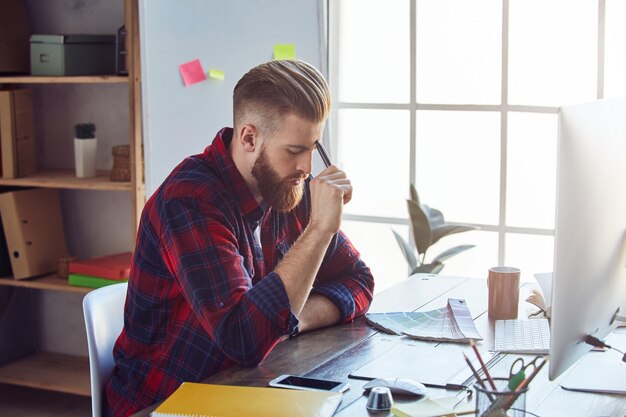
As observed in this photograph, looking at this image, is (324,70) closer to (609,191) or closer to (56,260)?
(56,260)

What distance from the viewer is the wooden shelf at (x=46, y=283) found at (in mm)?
3512

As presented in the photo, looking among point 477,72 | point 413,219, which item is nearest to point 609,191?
point 413,219

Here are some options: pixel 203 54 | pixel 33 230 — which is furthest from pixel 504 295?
pixel 33 230

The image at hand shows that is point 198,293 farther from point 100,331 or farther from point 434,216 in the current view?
point 434,216

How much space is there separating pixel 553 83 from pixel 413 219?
70 cm

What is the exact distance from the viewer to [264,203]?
2.00 meters

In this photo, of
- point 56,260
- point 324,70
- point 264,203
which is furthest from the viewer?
point 56,260

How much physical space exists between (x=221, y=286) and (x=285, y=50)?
1.82 metres

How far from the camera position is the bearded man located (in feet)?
5.75

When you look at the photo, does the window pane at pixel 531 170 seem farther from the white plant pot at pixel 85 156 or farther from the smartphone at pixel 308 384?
the smartphone at pixel 308 384

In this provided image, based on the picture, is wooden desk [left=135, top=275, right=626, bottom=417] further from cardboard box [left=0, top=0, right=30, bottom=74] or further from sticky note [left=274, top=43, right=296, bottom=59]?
cardboard box [left=0, top=0, right=30, bottom=74]

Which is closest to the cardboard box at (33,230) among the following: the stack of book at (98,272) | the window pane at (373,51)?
the stack of book at (98,272)

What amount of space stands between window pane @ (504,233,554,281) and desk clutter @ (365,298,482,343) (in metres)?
1.19

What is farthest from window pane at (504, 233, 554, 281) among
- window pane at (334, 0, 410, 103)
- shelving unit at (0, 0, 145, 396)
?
shelving unit at (0, 0, 145, 396)
